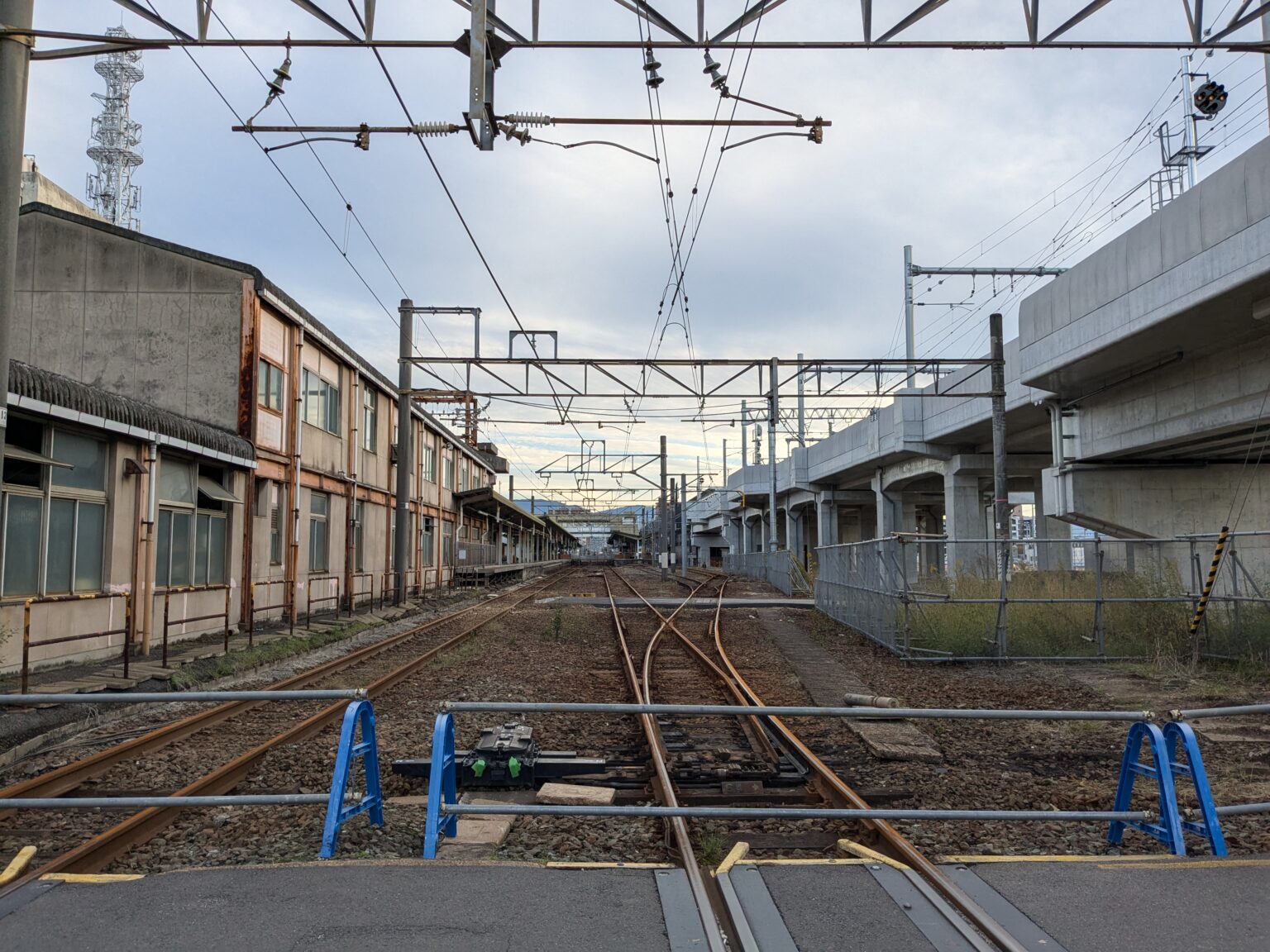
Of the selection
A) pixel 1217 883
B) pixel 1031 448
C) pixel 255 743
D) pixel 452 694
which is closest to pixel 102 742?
pixel 255 743

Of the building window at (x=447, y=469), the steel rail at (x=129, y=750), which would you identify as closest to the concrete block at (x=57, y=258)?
the steel rail at (x=129, y=750)

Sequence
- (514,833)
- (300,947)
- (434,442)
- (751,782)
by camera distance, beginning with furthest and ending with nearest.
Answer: (434,442)
(751,782)
(514,833)
(300,947)

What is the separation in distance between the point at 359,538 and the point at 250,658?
1319 centimetres

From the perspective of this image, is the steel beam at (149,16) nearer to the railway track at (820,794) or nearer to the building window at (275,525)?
the railway track at (820,794)

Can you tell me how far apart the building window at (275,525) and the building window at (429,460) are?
15.3 metres

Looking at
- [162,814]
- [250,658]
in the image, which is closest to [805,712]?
[162,814]

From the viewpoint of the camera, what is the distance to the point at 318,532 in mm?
23500

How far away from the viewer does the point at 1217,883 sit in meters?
4.51

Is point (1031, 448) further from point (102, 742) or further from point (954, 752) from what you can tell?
point (102, 742)

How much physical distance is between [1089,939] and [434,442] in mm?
36966

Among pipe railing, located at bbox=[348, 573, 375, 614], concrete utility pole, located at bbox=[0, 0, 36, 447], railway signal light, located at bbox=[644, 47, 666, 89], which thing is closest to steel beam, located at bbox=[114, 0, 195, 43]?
concrete utility pole, located at bbox=[0, 0, 36, 447]

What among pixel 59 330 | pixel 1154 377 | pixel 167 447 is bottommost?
pixel 167 447

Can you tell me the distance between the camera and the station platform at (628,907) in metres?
3.88

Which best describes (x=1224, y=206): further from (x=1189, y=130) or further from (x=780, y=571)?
(x=780, y=571)
